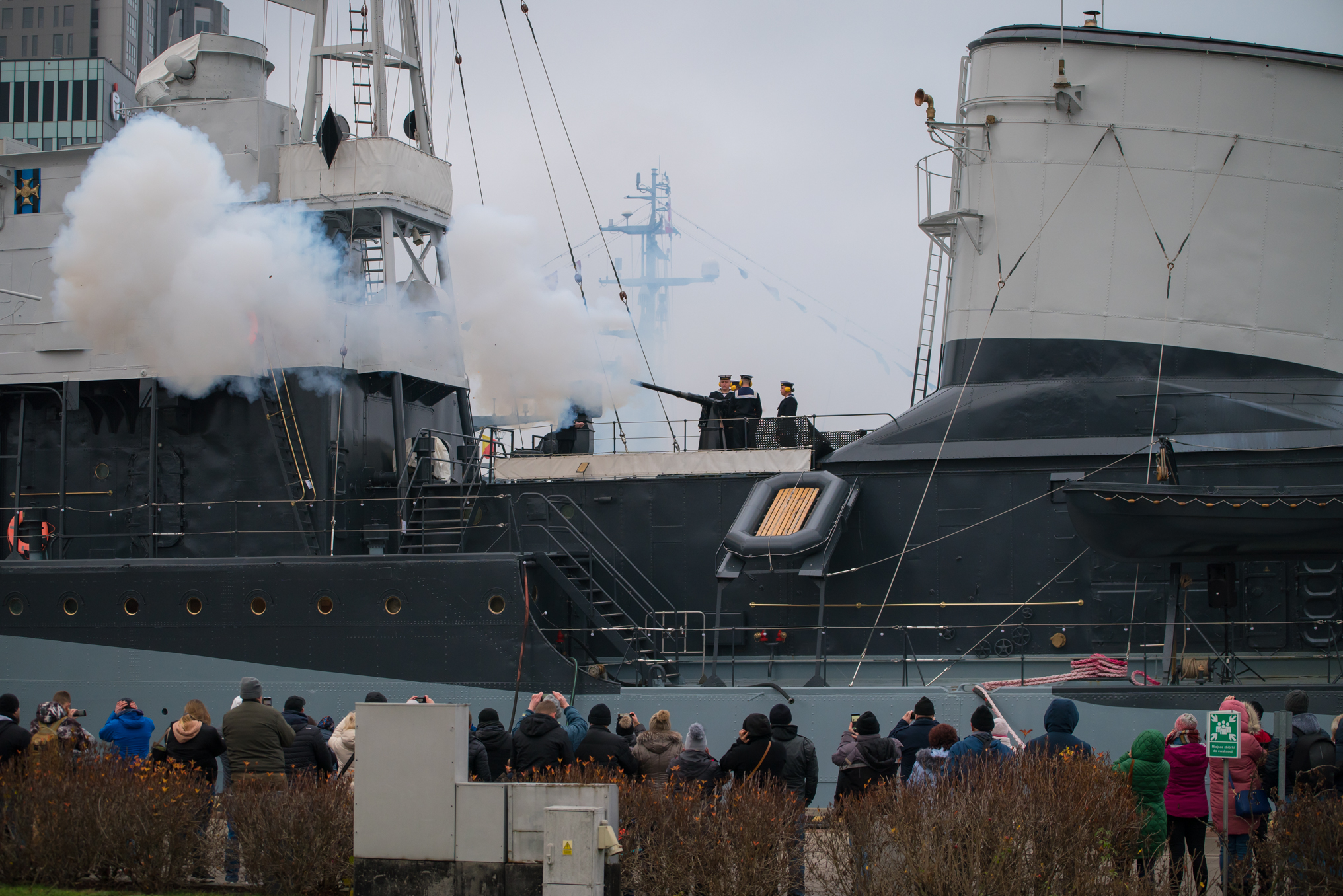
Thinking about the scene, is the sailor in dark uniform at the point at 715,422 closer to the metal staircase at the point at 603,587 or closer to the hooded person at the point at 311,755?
the metal staircase at the point at 603,587

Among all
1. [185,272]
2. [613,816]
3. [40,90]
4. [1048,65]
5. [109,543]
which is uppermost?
[40,90]

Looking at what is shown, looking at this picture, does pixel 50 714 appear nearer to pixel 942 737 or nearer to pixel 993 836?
pixel 942 737

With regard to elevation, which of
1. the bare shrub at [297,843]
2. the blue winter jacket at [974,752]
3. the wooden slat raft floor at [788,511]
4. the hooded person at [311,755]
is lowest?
the bare shrub at [297,843]

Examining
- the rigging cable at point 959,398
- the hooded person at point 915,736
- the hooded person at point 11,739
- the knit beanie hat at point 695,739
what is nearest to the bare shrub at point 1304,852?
the hooded person at point 915,736

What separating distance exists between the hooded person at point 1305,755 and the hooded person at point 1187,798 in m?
0.72

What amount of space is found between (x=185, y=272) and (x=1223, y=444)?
13505mm

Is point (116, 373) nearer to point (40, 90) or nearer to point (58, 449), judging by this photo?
point (58, 449)

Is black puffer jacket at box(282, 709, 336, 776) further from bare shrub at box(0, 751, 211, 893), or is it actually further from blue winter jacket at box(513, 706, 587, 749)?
blue winter jacket at box(513, 706, 587, 749)

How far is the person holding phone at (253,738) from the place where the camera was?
31.7ft

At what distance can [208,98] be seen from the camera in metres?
18.3

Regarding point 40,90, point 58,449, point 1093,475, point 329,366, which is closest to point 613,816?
point 1093,475

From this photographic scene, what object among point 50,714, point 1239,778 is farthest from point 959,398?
point 50,714

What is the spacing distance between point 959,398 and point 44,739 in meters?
11.2

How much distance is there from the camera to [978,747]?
923 cm
